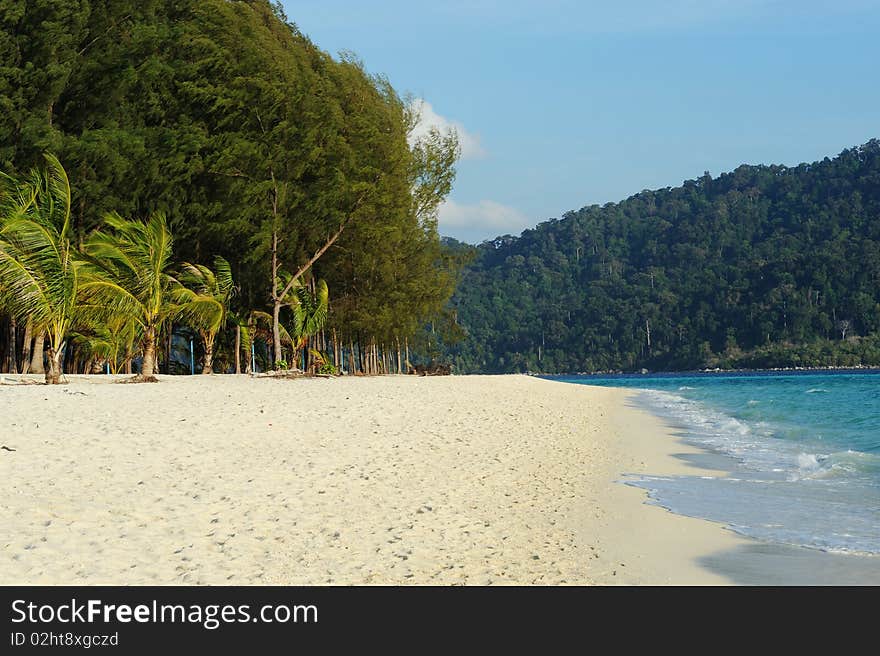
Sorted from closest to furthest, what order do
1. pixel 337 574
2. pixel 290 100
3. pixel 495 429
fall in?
pixel 337 574 → pixel 495 429 → pixel 290 100

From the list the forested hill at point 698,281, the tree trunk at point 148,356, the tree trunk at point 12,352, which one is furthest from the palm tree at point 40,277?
the forested hill at point 698,281

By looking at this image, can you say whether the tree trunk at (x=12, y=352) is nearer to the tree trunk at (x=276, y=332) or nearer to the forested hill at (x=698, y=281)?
the tree trunk at (x=276, y=332)

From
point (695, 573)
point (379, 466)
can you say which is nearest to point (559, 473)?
point (379, 466)

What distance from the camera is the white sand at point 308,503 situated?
580 cm

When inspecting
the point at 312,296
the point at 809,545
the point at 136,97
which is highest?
the point at 136,97

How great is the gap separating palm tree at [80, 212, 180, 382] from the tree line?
0.07 meters

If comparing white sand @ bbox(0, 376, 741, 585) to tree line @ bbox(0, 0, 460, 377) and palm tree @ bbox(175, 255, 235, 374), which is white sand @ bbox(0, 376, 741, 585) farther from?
palm tree @ bbox(175, 255, 235, 374)

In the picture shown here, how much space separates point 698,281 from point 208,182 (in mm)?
125192

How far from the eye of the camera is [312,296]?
3519 cm

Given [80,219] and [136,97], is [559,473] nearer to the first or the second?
[80,219]

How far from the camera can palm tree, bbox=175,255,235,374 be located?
2572 cm

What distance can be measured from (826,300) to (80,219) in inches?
4725

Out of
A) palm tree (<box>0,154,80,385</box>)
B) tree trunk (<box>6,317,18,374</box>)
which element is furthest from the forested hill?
palm tree (<box>0,154,80,385</box>)
